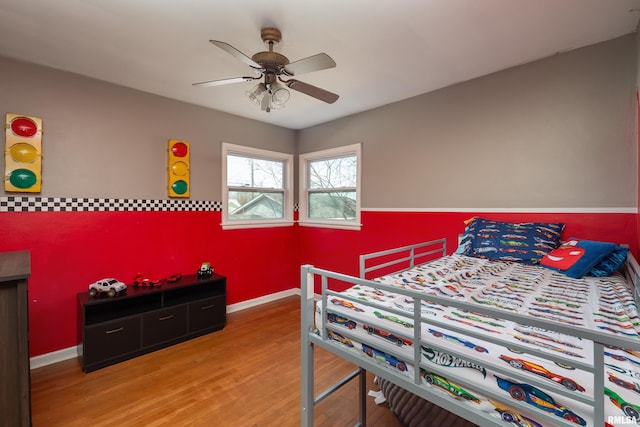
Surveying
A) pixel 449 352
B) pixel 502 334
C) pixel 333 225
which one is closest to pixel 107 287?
pixel 333 225

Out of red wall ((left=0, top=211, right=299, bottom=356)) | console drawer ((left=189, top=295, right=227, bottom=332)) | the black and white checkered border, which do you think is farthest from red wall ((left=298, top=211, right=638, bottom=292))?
the black and white checkered border

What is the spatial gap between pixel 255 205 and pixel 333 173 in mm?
1171

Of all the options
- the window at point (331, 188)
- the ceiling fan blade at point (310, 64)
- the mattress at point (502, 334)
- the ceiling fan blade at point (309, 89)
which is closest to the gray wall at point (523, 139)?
the window at point (331, 188)

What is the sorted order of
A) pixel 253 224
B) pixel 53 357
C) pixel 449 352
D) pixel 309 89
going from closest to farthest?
pixel 449 352, pixel 309 89, pixel 53 357, pixel 253 224

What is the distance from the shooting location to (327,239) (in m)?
3.89

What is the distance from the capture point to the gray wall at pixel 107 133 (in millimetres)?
2342

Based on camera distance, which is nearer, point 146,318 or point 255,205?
point 146,318

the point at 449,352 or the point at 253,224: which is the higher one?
the point at 253,224

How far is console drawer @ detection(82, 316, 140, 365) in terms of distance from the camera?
89.2 inches

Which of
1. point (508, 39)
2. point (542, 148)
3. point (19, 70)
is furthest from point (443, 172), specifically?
point (19, 70)

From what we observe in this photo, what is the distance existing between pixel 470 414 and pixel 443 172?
Answer: 2.31 meters

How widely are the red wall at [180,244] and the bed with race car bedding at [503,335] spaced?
0.78m

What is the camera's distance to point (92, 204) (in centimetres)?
261

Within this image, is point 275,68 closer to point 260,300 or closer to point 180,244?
point 180,244
